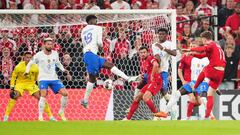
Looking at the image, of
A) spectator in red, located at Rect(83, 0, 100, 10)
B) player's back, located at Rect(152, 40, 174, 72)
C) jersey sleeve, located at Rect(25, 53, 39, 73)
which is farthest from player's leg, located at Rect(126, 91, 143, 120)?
spectator in red, located at Rect(83, 0, 100, 10)

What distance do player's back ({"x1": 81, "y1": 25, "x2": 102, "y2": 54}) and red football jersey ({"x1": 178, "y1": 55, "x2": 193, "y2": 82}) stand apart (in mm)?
1640

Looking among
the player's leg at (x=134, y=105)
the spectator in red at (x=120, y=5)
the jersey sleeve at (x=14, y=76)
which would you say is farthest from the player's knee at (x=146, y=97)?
the spectator in red at (x=120, y=5)

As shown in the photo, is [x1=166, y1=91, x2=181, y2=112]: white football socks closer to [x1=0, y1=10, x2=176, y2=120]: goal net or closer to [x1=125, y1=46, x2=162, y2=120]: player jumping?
[x1=125, y1=46, x2=162, y2=120]: player jumping

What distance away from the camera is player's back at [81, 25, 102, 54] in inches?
682

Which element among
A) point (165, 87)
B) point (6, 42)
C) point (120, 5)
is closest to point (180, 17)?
point (120, 5)

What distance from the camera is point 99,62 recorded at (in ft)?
56.9

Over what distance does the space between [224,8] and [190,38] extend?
1.39 metres

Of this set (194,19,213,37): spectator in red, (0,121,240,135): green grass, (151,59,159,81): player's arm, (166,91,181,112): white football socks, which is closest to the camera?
(0,121,240,135): green grass

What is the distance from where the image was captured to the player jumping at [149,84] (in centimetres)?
1730

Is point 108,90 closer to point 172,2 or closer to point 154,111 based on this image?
point 154,111

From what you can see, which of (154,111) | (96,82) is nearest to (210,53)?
(154,111)

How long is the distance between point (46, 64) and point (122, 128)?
21.2 ft

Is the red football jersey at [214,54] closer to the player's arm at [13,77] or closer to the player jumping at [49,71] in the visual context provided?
the player jumping at [49,71]

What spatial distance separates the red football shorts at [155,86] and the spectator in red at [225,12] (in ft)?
10.6
